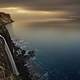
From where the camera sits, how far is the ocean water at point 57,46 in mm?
778

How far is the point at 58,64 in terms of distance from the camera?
0.78 meters

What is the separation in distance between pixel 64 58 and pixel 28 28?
0.15 meters

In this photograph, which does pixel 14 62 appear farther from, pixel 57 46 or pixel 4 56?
pixel 57 46

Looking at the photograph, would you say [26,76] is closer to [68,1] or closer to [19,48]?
[19,48]

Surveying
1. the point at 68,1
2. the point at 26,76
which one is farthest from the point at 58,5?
the point at 26,76

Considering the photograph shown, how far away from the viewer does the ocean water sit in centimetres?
78

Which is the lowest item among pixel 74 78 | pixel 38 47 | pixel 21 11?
pixel 74 78

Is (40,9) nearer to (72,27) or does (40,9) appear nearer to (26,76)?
(72,27)

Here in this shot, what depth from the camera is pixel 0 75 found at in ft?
2.60

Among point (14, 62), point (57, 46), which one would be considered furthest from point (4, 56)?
point (57, 46)

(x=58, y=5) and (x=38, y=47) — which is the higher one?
(x=58, y=5)

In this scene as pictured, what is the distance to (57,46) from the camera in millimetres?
780

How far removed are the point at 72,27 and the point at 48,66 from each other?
Result: 5.9 inches

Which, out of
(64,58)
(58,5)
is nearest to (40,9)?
(58,5)
